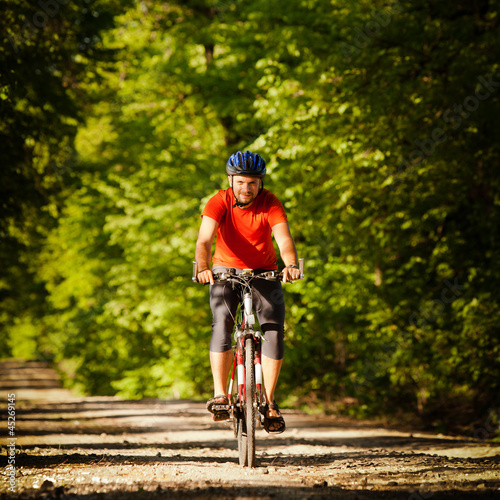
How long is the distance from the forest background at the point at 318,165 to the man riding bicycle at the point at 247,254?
205 inches

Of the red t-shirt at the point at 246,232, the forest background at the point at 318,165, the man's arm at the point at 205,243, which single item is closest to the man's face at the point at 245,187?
the red t-shirt at the point at 246,232

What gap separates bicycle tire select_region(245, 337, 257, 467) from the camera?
5.31 m

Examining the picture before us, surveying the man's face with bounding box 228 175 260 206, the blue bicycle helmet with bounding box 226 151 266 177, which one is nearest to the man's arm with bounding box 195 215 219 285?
the man's face with bounding box 228 175 260 206

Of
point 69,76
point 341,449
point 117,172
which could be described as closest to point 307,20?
point 69,76

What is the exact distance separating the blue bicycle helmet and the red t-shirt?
248 millimetres

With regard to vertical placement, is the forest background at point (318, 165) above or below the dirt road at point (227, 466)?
above

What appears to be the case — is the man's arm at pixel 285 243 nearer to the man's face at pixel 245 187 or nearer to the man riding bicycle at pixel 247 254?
the man riding bicycle at pixel 247 254

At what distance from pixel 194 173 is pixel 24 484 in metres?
13.4

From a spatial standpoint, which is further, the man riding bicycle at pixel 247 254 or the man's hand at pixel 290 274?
the man riding bicycle at pixel 247 254

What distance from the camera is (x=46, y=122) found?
11.4 metres

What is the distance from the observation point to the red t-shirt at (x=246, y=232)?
5.61m

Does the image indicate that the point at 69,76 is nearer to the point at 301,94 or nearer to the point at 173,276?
the point at 301,94

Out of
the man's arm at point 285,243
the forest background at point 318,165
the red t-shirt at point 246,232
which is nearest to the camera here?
the man's arm at point 285,243

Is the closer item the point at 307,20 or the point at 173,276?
the point at 307,20
